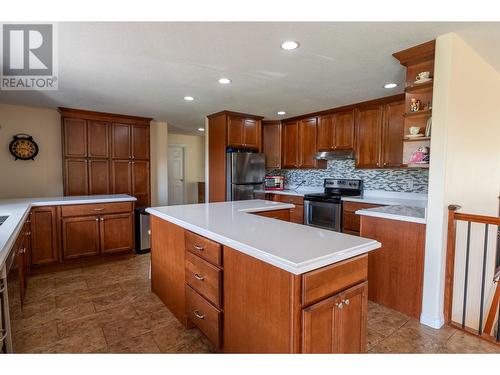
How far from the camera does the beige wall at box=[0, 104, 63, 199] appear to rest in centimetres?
383

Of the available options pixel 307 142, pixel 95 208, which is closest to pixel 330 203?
pixel 307 142

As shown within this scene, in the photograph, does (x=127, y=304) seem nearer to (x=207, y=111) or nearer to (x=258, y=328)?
(x=258, y=328)

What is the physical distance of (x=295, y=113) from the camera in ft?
15.0

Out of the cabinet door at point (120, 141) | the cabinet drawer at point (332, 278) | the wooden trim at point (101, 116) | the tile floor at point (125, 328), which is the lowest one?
the tile floor at point (125, 328)

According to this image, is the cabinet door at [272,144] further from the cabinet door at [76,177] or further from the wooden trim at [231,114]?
the cabinet door at [76,177]

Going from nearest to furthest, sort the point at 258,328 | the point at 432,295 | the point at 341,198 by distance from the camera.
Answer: the point at 258,328 < the point at 432,295 < the point at 341,198

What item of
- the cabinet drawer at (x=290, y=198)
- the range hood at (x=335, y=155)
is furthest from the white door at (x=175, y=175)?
the range hood at (x=335, y=155)

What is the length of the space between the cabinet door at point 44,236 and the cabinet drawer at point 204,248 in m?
2.33

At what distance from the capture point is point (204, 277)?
1.77m

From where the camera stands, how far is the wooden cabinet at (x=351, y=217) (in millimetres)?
3582

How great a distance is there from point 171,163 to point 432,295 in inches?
257

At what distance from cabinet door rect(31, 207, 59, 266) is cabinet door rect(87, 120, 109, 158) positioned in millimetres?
1305

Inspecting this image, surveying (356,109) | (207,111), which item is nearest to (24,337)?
(207,111)
